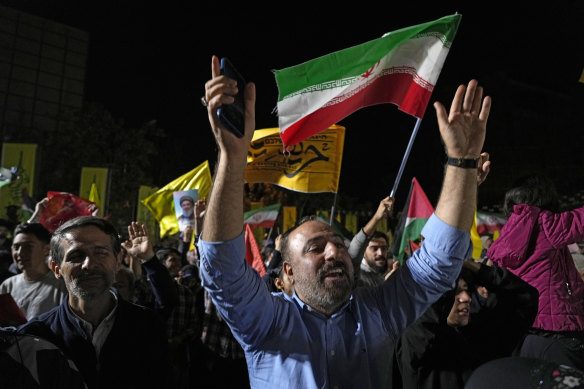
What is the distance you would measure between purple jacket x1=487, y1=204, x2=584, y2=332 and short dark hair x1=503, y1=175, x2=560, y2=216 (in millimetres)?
81

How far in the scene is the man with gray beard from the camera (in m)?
2.71

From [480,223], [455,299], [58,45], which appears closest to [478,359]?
[455,299]

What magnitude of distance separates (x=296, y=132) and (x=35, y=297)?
230 cm

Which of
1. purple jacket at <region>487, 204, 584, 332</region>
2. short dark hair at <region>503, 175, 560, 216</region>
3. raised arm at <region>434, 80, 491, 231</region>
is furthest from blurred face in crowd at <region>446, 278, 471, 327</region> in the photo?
raised arm at <region>434, 80, 491, 231</region>

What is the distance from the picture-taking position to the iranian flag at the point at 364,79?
4.41m

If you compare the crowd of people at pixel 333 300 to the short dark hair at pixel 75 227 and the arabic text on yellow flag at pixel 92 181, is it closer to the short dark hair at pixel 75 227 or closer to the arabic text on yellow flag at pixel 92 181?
the short dark hair at pixel 75 227

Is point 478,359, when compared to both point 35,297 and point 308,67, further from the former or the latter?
point 35,297

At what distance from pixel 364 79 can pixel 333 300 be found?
8.07 feet

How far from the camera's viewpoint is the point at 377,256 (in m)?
6.00

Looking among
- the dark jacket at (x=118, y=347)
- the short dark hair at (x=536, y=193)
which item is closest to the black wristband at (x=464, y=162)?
the short dark hair at (x=536, y=193)

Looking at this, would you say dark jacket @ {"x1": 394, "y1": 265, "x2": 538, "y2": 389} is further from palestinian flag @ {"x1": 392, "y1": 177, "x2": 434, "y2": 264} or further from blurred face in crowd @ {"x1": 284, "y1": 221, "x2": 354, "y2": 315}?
palestinian flag @ {"x1": 392, "y1": 177, "x2": 434, "y2": 264}

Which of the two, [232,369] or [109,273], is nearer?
[109,273]

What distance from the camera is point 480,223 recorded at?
460 inches

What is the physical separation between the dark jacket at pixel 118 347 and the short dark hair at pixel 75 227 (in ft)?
0.86
